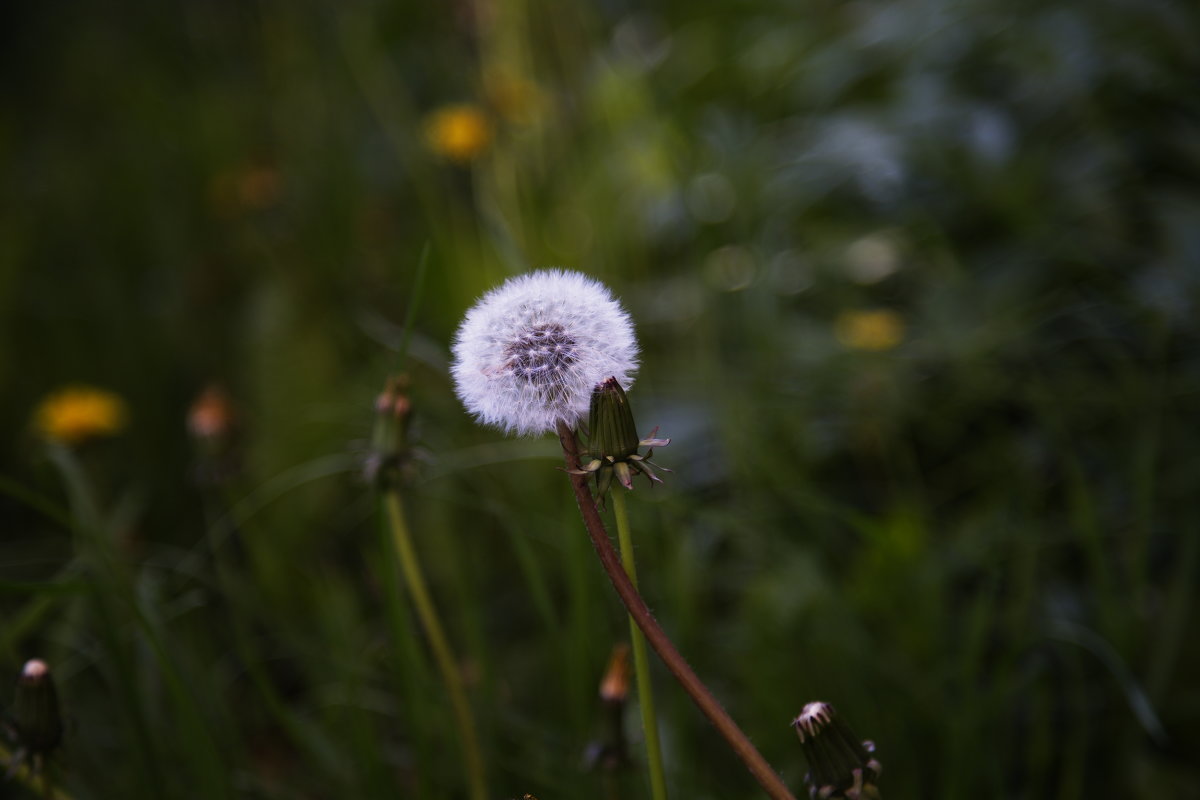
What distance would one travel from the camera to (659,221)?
4.94 feet

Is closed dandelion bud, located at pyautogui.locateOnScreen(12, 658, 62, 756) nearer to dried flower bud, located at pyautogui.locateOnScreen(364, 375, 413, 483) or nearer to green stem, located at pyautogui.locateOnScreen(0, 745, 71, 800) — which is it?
green stem, located at pyautogui.locateOnScreen(0, 745, 71, 800)

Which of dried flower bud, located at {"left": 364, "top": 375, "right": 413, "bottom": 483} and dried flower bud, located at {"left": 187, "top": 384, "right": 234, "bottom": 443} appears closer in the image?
dried flower bud, located at {"left": 364, "top": 375, "right": 413, "bottom": 483}

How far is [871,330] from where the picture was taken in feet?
4.11

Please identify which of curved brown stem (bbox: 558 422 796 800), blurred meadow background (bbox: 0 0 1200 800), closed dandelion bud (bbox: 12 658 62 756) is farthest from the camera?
blurred meadow background (bbox: 0 0 1200 800)

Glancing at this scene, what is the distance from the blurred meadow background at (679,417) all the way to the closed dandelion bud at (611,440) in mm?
194

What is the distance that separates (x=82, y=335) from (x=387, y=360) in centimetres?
87

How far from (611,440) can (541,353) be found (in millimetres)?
70

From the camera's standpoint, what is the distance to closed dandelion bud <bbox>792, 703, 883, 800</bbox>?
0.43 meters

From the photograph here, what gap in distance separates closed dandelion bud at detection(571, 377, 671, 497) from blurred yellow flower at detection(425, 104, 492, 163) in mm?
1224

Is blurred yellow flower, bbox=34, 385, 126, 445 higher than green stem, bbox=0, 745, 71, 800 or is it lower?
higher

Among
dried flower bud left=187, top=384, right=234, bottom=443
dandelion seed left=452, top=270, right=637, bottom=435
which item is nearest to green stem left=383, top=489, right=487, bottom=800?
dandelion seed left=452, top=270, right=637, bottom=435

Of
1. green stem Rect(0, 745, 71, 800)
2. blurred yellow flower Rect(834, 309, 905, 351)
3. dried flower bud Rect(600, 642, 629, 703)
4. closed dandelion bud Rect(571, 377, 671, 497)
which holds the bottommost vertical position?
green stem Rect(0, 745, 71, 800)

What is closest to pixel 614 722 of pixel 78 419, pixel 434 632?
pixel 434 632

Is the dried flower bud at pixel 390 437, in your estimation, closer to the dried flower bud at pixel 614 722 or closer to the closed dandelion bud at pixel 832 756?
the dried flower bud at pixel 614 722
